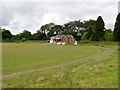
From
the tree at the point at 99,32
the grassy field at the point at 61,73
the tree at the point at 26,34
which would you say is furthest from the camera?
the tree at the point at 26,34

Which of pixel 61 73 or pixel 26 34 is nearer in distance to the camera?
pixel 61 73

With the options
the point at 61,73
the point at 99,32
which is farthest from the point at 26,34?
the point at 61,73

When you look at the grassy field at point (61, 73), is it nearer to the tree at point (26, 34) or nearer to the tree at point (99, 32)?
the tree at point (99, 32)

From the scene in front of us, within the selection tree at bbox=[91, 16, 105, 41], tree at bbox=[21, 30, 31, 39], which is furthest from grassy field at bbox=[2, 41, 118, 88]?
tree at bbox=[21, 30, 31, 39]

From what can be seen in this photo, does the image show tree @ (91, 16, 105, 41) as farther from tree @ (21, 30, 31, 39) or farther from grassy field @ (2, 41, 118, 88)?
tree @ (21, 30, 31, 39)

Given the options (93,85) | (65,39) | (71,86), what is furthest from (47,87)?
(65,39)

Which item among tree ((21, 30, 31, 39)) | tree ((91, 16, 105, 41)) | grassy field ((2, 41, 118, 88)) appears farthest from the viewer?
tree ((21, 30, 31, 39))

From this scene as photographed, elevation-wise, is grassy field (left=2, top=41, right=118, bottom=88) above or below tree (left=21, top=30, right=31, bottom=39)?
below

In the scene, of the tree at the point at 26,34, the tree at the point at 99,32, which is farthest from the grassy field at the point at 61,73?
the tree at the point at 26,34

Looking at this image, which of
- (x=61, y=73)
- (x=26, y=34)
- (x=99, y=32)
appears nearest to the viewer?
(x=61, y=73)

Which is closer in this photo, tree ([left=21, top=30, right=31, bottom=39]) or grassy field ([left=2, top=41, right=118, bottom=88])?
grassy field ([left=2, top=41, right=118, bottom=88])

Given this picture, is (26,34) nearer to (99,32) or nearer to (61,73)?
(99,32)

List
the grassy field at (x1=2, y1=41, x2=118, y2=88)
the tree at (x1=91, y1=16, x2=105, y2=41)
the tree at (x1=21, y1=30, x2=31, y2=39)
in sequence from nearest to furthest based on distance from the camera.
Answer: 1. the grassy field at (x1=2, y1=41, x2=118, y2=88)
2. the tree at (x1=91, y1=16, x2=105, y2=41)
3. the tree at (x1=21, y1=30, x2=31, y2=39)

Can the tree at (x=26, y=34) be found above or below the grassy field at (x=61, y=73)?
above
